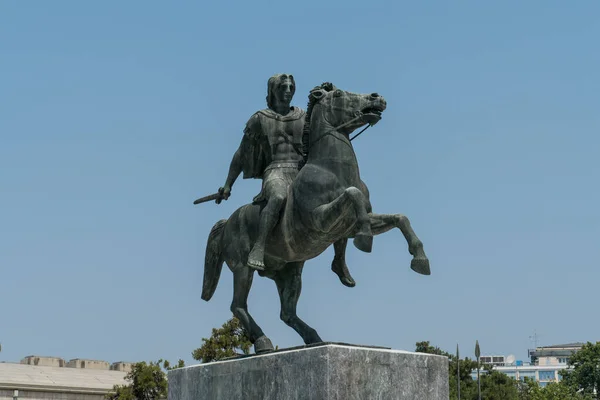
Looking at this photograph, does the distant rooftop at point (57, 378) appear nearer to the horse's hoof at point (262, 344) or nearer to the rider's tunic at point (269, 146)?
the rider's tunic at point (269, 146)

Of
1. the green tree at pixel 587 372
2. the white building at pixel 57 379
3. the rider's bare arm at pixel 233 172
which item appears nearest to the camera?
the rider's bare arm at pixel 233 172

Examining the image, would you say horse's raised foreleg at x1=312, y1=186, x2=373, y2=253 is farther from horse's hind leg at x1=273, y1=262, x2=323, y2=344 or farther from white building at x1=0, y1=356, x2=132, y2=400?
white building at x1=0, y1=356, x2=132, y2=400

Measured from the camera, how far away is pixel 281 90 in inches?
617

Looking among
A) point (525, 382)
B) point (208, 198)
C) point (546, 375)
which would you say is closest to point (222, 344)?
point (208, 198)

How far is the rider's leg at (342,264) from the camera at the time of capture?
48.2ft

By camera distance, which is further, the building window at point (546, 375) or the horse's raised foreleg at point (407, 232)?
the building window at point (546, 375)

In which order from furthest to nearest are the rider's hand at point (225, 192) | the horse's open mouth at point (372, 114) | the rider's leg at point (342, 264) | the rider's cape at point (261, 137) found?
the rider's hand at point (225, 192)
the rider's cape at point (261, 137)
the rider's leg at point (342, 264)
the horse's open mouth at point (372, 114)

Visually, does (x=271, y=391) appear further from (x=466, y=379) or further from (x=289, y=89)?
(x=466, y=379)

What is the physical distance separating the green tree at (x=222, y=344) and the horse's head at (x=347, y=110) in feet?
80.1

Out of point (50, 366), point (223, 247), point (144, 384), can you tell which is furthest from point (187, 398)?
point (50, 366)

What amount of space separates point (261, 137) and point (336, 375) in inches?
189

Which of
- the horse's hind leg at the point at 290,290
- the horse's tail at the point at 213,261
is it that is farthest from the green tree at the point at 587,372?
the horse's hind leg at the point at 290,290

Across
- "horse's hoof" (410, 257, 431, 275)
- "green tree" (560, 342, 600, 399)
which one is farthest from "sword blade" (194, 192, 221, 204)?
"green tree" (560, 342, 600, 399)

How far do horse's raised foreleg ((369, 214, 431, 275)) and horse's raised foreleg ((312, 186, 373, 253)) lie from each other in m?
0.28
